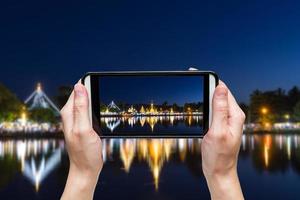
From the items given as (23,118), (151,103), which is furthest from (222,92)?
(23,118)

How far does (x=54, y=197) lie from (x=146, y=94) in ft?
84.0

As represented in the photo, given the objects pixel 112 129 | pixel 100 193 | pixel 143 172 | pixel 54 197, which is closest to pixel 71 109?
pixel 112 129

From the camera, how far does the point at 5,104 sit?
50000 millimetres

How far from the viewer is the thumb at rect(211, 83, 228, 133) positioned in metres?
1.05

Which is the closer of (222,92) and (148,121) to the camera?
(222,92)

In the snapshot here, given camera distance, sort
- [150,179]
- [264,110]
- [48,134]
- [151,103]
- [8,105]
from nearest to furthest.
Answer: [151,103]
[150,179]
[8,105]
[264,110]
[48,134]

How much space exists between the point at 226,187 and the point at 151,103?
0.81m

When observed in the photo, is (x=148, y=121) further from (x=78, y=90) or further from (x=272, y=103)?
(x=272, y=103)

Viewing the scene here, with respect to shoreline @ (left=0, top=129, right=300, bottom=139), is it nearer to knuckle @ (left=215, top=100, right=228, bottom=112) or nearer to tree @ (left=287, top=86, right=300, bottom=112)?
tree @ (left=287, top=86, right=300, bottom=112)

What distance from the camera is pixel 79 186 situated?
1.05 meters

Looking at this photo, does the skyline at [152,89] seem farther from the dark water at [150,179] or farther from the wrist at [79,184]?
the dark water at [150,179]

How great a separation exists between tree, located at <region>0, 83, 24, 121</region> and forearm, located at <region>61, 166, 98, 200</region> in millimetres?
49470

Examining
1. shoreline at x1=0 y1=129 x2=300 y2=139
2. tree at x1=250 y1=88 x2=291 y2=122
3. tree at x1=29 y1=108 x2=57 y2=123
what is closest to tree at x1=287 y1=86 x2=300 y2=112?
tree at x1=250 y1=88 x2=291 y2=122

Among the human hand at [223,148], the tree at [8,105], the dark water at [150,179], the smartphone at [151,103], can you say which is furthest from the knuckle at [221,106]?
the tree at [8,105]
